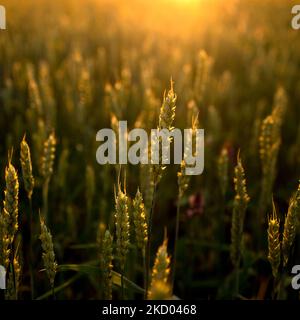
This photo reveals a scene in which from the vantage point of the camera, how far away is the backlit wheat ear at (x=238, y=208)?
109 cm

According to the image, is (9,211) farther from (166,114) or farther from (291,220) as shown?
(291,220)

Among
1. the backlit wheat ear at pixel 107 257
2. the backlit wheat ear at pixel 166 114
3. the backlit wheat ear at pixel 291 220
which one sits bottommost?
the backlit wheat ear at pixel 107 257

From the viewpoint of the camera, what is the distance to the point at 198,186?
2.14 metres

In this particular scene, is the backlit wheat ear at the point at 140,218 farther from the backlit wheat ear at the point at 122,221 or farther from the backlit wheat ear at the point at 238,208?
the backlit wheat ear at the point at 238,208

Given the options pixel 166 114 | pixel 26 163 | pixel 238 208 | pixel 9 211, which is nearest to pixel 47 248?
pixel 9 211

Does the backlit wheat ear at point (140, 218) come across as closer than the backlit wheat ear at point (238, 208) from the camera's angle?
Yes
